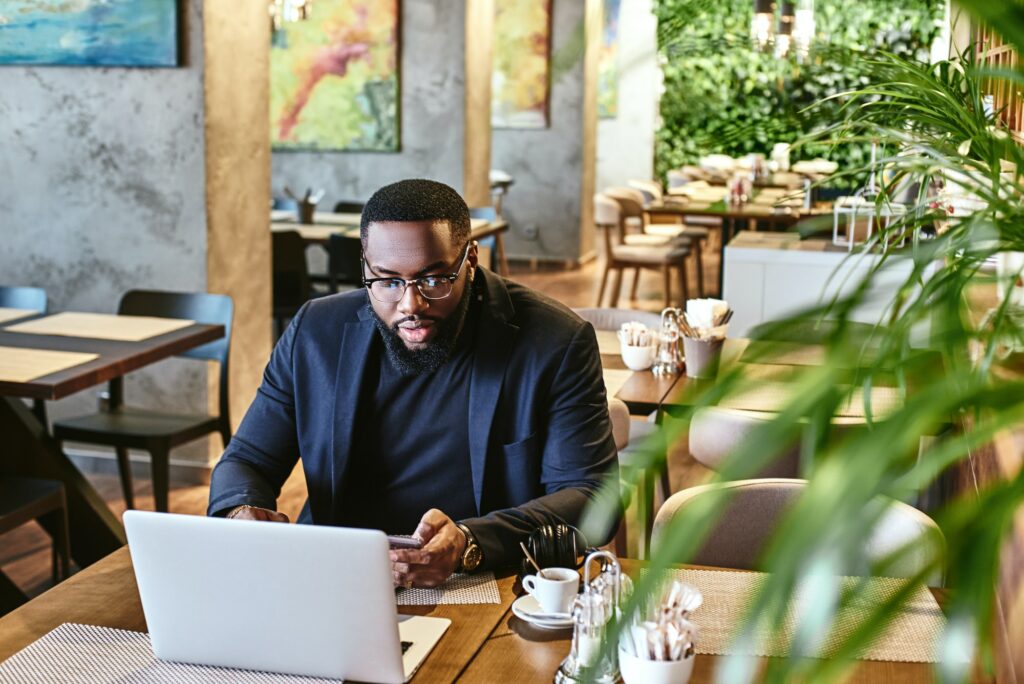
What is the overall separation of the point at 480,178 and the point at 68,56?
14.3 feet

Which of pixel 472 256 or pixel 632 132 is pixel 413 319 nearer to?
pixel 472 256

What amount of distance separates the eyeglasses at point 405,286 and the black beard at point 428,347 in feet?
0.18

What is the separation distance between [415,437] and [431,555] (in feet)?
1.63

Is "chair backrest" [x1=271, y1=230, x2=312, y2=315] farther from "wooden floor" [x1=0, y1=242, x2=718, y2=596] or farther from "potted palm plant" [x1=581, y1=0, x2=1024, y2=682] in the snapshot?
"potted palm plant" [x1=581, y1=0, x2=1024, y2=682]

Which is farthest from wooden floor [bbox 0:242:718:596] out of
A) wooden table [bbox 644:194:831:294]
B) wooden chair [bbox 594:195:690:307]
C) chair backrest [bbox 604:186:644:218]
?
chair backrest [bbox 604:186:644:218]

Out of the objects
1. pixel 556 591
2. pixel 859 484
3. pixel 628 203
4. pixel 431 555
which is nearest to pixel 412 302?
pixel 431 555

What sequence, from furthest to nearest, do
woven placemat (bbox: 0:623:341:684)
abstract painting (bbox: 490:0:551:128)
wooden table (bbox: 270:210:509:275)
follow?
abstract painting (bbox: 490:0:551:128) → wooden table (bbox: 270:210:509:275) → woven placemat (bbox: 0:623:341:684)

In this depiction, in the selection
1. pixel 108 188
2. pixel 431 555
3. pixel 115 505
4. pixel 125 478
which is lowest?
pixel 115 505

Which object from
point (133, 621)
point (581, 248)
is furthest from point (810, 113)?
point (581, 248)

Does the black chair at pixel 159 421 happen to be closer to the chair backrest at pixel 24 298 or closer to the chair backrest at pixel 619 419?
the chair backrest at pixel 24 298

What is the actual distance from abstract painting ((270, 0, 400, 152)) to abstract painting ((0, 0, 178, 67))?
3.87 m

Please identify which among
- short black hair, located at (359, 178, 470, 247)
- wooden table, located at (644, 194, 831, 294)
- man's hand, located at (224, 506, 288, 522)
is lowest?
man's hand, located at (224, 506, 288, 522)

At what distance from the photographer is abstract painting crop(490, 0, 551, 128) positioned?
11859mm

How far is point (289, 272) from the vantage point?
21.9 ft
